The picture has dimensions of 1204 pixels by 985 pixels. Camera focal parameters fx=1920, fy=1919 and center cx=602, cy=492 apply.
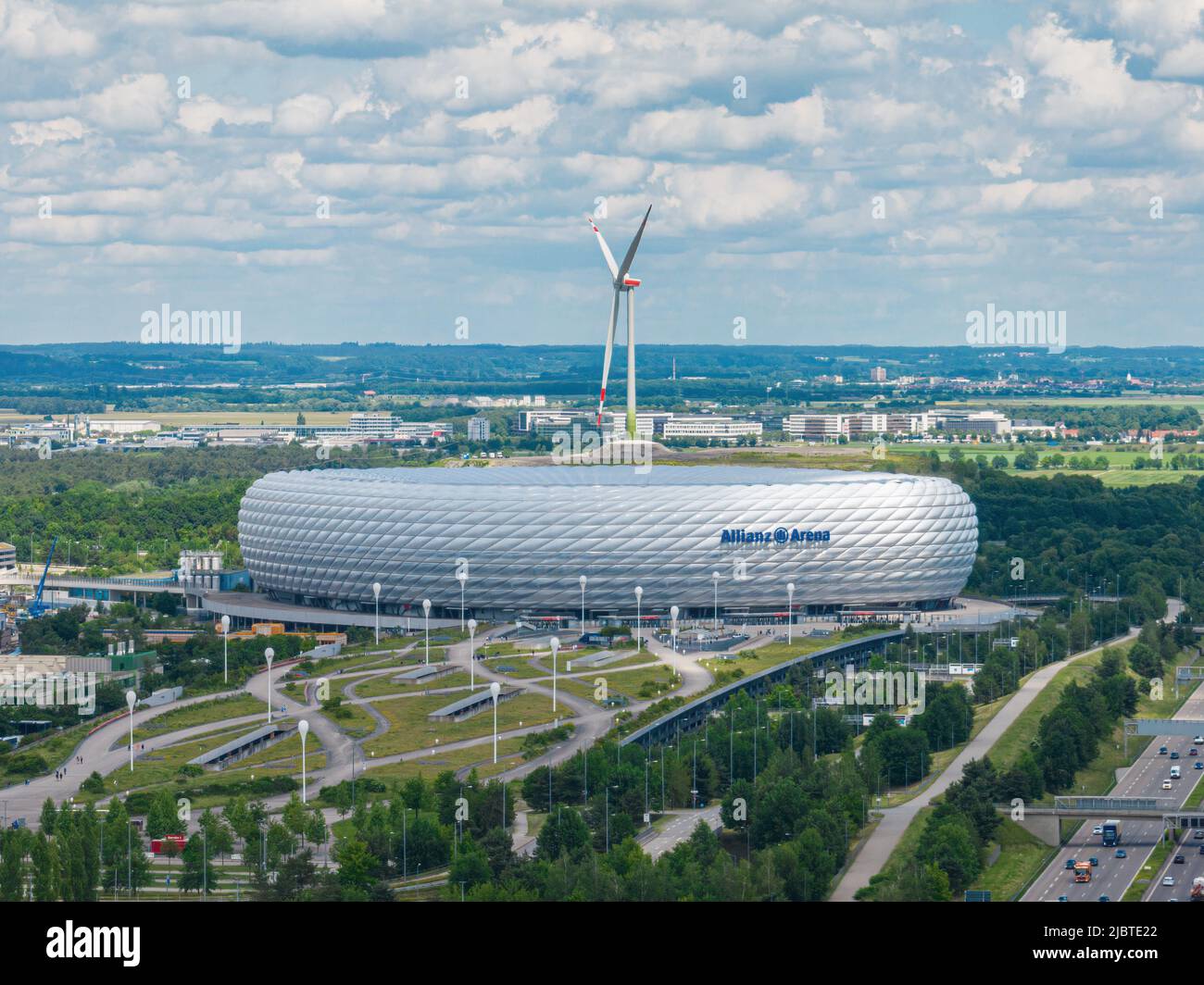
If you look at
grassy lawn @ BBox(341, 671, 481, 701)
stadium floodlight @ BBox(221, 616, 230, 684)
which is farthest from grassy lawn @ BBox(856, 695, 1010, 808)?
stadium floodlight @ BBox(221, 616, 230, 684)

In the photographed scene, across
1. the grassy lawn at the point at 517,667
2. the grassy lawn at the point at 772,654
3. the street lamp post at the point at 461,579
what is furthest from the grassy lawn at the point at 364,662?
the grassy lawn at the point at 772,654

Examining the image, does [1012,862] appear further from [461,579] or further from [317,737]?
[461,579]

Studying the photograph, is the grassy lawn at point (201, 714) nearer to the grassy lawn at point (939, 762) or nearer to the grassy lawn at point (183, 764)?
the grassy lawn at point (183, 764)
